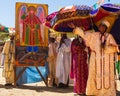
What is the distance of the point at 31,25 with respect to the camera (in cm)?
1216

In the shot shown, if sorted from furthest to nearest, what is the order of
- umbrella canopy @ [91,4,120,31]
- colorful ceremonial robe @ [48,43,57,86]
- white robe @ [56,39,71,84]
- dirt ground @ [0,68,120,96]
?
1. colorful ceremonial robe @ [48,43,57,86]
2. white robe @ [56,39,71,84]
3. dirt ground @ [0,68,120,96]
4. umbrella canopy @ [91,4,120,31]

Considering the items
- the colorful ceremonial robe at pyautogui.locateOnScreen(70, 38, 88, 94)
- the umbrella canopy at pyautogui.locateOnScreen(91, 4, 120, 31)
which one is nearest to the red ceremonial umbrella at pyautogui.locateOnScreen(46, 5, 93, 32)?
the umbrella canopy at pyautogui.locateOnScreen(91, 4, 120, 31)

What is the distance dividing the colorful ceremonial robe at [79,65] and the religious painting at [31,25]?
2.35 m

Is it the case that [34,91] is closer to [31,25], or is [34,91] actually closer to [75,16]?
[31,25]

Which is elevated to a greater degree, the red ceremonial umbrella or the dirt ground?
the red ceremonial umbrella

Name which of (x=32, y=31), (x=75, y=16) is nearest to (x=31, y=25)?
(x=32, y=31)

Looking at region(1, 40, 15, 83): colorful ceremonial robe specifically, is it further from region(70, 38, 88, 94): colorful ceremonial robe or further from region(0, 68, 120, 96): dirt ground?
region(70, 38, 88, 94): colorful ceremonial robe

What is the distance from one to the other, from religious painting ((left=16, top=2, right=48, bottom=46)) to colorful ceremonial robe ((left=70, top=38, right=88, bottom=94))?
2.35m

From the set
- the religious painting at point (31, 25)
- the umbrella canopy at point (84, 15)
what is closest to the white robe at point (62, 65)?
the religious painting at point (31, 25)

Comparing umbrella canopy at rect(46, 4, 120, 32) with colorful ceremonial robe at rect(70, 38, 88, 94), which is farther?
colorful ceremonial robe at rect(70, 38, 88, 94)

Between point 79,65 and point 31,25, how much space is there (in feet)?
9.58

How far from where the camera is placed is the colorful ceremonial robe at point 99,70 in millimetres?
8914

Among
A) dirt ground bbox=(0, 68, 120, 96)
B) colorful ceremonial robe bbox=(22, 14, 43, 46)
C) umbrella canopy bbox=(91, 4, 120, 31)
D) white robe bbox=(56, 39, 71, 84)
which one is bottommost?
dirt ground bbox=(0, 68, 120, 96)

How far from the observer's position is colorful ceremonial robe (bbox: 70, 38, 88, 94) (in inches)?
387
